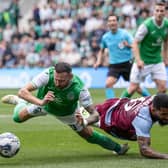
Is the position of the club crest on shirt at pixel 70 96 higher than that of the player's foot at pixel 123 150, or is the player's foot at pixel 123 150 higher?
the club crest on shirt at pixel 70 96

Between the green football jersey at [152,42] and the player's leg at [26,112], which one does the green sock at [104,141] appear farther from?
the green football jersey at [152,42]

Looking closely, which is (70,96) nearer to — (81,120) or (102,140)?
(81,120)

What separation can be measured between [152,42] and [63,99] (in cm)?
527

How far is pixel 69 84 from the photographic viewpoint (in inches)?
372

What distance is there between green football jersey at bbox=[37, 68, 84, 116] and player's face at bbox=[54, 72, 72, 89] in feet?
0.44

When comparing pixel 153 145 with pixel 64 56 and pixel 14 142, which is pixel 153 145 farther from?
pixel 64 56

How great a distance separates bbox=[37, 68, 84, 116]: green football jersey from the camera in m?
9.52

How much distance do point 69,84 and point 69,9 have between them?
67.3ft

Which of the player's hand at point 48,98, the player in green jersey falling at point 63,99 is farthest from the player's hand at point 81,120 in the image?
the player's hand at point 48,98

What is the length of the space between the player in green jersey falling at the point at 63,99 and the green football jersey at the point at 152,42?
458 cm

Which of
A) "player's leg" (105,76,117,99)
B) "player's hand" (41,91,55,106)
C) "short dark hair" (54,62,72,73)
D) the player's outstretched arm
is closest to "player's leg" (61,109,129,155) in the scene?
the player's outstretched arm

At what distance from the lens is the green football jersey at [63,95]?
9523mm

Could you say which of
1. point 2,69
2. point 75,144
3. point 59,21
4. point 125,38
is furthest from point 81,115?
point 59,21

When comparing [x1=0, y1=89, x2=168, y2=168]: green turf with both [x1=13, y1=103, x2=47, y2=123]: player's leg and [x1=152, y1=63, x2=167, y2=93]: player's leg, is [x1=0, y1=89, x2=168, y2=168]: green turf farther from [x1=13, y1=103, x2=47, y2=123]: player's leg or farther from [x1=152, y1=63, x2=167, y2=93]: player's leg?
[x1=152, y1=63, x2=167, y2=93]: player's leg
